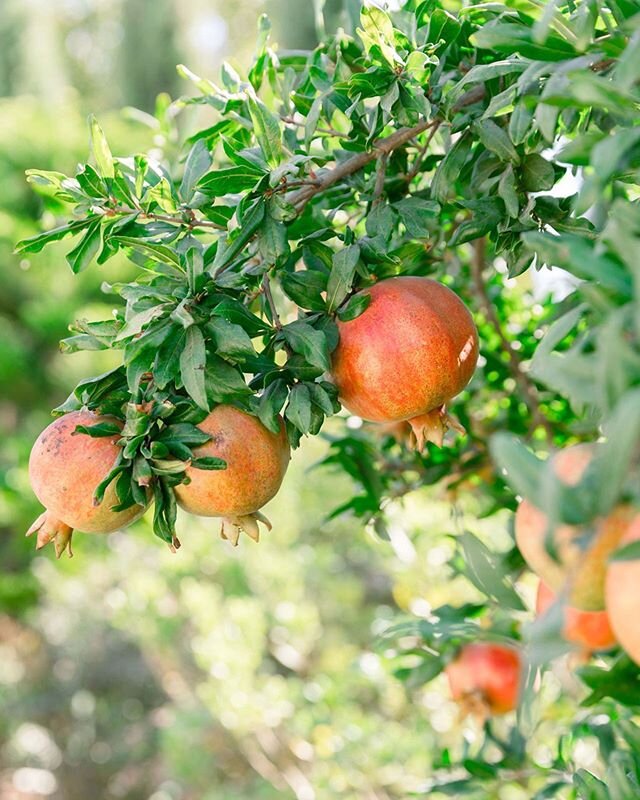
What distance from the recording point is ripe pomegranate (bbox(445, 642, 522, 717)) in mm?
716

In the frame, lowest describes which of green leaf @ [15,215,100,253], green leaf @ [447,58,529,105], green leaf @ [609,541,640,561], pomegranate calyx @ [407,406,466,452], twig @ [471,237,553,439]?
twig @ [471,237,553,439]

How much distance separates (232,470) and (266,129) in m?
0.16

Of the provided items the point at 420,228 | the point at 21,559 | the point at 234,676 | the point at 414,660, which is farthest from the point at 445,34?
the point at 21,559

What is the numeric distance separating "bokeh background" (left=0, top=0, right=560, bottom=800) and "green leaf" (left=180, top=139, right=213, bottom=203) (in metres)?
0.15

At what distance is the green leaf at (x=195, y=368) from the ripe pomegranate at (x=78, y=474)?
2.4 inches

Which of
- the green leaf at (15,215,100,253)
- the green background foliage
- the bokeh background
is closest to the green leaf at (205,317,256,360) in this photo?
the green background foliage

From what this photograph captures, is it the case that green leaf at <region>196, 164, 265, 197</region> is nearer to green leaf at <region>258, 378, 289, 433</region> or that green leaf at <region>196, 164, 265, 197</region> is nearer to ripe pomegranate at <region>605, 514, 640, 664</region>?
green leaf at <region>258, 378, 289, 433</region>

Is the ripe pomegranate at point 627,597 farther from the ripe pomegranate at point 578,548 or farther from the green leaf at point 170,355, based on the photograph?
the green leaf at point 170,355

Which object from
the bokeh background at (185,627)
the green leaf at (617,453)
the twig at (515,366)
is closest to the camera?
the green leaf at (617,453)

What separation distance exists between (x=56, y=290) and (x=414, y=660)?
228cm

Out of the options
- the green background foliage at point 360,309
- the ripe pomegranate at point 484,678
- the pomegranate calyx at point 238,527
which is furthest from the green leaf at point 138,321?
the ripe pomegranate at point 484,678

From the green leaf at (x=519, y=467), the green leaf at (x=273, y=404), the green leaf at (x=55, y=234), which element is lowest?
the green leaf at (x=273, y=404)

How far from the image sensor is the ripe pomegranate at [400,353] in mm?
390

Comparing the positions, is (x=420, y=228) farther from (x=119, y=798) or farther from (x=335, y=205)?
(x=119, y=798)
